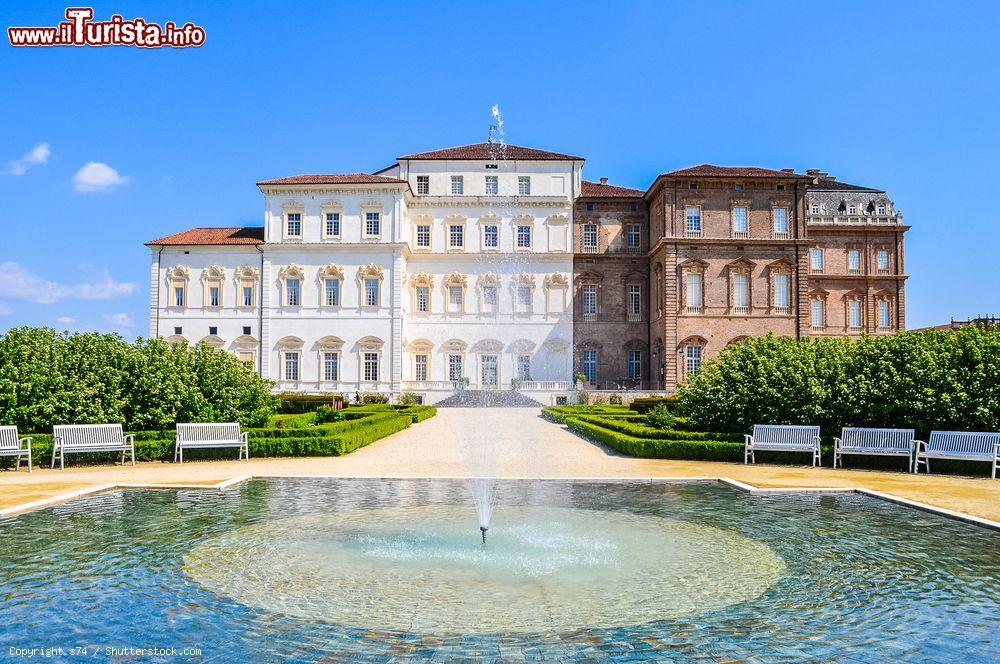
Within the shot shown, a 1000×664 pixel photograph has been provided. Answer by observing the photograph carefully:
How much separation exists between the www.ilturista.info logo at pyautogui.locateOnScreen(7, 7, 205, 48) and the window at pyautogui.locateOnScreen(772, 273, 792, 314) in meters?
32.8

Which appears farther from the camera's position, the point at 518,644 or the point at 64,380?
the point at 64,380

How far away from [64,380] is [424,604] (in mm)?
11875

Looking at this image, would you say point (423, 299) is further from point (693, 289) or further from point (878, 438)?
point (878, 438)

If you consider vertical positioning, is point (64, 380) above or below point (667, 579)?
above

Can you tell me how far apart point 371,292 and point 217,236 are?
9.51 meters

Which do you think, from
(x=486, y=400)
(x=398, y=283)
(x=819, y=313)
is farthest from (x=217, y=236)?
(x=819, y=313)

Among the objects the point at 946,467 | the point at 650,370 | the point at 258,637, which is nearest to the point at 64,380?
the point at 258,637

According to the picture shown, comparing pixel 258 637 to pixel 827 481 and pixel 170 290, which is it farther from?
pixel 170 290

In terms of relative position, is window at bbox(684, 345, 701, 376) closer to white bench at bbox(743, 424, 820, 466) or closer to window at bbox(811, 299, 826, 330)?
window at bbox(811, 299, 826, 330)

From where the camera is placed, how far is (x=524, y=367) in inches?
1635

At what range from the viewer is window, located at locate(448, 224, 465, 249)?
42.6 metres

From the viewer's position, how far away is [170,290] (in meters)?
41.3

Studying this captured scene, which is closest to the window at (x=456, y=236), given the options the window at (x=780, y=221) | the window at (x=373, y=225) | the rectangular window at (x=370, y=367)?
the window at (x=373, y=225)

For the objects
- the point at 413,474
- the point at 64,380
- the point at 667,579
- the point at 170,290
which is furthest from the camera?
the point at 170,290
